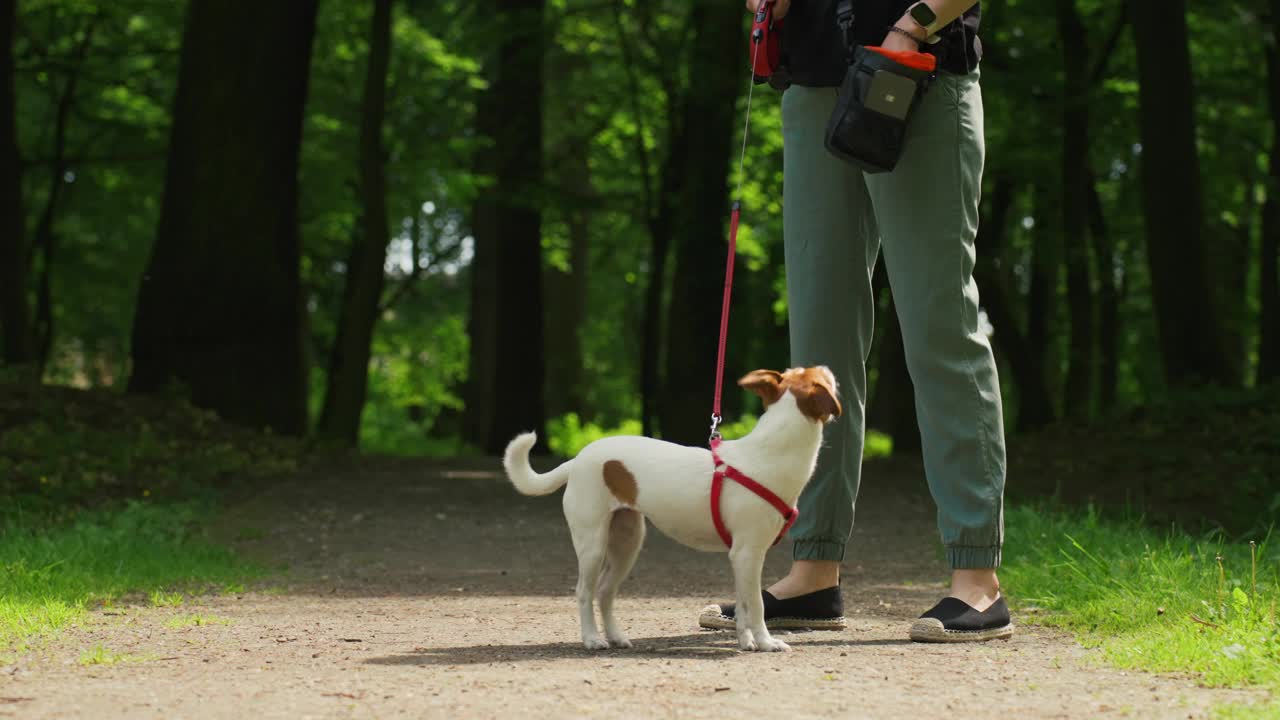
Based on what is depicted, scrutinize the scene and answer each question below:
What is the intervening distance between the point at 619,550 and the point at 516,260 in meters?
14.8

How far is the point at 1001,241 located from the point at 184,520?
17894 mm

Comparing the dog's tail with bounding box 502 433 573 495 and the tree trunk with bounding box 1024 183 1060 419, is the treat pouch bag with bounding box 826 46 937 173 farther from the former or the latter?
the tree trunk with bounding box 1024 183 1060 419

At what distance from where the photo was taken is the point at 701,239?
656 inches

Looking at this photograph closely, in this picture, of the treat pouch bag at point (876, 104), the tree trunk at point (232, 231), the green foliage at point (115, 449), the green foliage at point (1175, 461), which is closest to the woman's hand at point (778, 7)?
the treat pouch bag at point (876, 104)

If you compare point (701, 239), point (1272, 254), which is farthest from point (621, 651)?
point (1272, 254)

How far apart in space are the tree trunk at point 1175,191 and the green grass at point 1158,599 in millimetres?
9181

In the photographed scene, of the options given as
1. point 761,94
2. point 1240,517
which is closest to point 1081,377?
point 761,94

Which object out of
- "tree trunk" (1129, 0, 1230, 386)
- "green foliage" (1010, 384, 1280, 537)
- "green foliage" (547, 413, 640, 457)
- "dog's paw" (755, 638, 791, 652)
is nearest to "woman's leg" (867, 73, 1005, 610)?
"dog's paw" (755, 638, 791, 652)

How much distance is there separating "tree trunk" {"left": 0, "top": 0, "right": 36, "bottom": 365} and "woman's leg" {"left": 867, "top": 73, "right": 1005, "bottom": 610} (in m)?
15.5

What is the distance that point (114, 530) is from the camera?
7.78 meters

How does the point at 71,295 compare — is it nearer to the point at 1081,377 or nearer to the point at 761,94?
the point at 761,94

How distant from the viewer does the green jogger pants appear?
4594 millimetres

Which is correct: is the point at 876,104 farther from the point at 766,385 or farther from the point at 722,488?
the point at 722,488

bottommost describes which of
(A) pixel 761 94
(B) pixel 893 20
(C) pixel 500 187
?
(B) pixel 893 20
